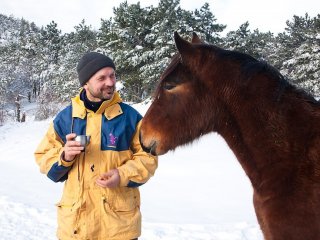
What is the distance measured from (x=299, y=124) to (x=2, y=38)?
102591mm

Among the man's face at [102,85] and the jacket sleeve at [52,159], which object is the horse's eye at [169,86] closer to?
the man's face at [102,85]

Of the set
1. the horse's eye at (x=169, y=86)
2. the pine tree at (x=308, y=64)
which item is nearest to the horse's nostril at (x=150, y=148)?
the horse's eye at (x=169, y=86)

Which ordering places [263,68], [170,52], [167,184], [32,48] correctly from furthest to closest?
[32,48] → [170,52] → [167,184] → [263,68]

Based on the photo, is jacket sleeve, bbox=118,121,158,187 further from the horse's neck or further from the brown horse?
the horse's neck

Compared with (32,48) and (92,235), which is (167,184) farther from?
(32,48)

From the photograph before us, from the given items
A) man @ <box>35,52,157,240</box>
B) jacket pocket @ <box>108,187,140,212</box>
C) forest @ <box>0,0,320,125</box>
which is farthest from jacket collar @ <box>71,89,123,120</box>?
forest @ <box>0,0,320,125</box>

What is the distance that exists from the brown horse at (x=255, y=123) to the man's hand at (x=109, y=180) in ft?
0.95

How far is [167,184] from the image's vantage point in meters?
10.3

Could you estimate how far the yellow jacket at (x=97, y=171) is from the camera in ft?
8.48

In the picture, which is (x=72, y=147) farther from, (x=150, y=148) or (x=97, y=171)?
(x=150, y=148)

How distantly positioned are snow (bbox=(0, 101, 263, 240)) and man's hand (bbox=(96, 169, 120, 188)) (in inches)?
22.0

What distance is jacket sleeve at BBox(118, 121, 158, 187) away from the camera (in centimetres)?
255

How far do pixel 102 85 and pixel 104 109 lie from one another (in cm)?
18

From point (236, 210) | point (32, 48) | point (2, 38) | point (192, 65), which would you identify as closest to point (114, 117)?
point (192, 65)
